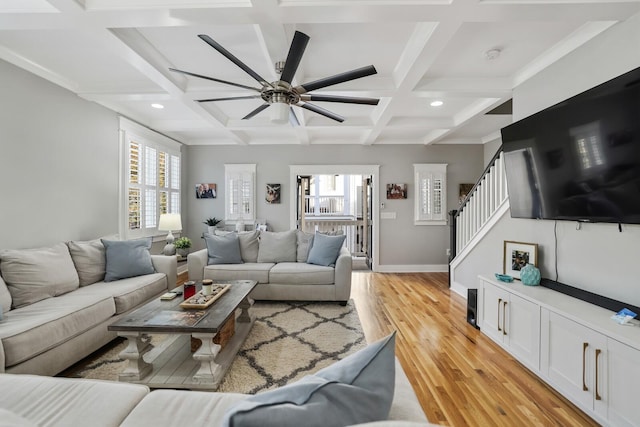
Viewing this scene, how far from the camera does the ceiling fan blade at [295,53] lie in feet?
5.83

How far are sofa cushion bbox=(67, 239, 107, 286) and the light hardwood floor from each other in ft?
9.50

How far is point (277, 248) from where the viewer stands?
4289 millimetres

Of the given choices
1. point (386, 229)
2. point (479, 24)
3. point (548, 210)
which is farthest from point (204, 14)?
point (386, 229)

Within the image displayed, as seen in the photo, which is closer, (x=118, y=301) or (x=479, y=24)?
(x=479, y=24)

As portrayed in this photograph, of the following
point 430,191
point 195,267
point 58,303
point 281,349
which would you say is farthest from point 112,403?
point 430,191

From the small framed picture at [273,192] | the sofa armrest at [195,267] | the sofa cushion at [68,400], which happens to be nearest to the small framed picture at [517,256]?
the sofa cushion at [68,400]

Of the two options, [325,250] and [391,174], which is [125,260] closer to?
[325,250]

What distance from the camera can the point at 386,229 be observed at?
5852mm

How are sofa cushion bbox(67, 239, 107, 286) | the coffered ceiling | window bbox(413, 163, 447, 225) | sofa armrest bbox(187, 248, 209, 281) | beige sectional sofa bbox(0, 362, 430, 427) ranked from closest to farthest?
1. beige sectional sofa bbox(0, 362, 430, 427)
2. the coffered ceiling
3. sofa cushion bbox(67, 239, 107, 286)
4. sofa armrest bbox(187, 248, 209, 281)
5. window bbox(413, 163, 447, 225)

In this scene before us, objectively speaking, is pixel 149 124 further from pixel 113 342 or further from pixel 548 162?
pixel 548 162

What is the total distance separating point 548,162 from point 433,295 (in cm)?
247

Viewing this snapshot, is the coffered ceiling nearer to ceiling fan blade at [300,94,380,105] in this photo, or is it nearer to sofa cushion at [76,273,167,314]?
ceiling fan blade at [300,94,380,105]

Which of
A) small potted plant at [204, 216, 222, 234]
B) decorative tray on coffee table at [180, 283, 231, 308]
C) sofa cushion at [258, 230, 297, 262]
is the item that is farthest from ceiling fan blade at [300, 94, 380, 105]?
small potted plant at [204, 216, 222, 234]

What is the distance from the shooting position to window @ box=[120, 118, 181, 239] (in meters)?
4.18
